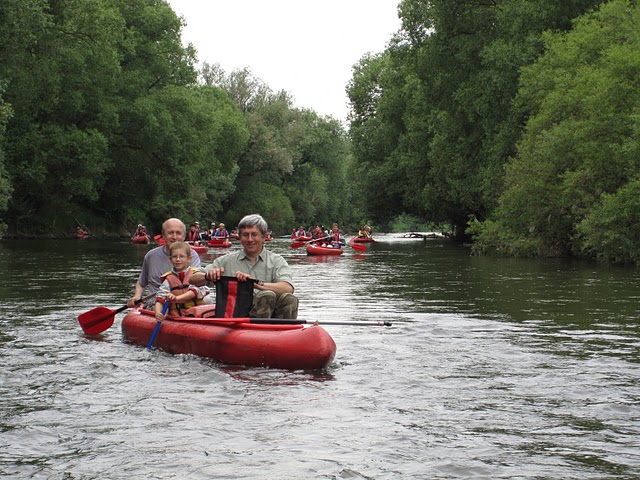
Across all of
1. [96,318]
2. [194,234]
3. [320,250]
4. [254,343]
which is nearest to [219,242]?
[194,234]

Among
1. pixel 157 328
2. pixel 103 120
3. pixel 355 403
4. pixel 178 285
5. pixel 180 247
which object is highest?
pixel 103 120

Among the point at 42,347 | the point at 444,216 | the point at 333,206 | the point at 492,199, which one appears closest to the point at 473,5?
the point at 492,199

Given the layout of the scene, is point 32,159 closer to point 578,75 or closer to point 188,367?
point 578,75

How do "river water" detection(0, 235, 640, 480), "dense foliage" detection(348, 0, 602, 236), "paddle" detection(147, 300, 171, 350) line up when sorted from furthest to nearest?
"dense foliage" detection(348, 0, 602, 236)
"paddle" detection(147, 300, 171, 350)
"river water" detection(0, 235, 640, 480)

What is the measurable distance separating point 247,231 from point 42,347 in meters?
2.90

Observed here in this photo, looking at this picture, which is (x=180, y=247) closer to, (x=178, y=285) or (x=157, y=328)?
(x=178, y=285)

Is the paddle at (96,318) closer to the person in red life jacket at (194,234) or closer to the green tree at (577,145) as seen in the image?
the green tree at (577,145)

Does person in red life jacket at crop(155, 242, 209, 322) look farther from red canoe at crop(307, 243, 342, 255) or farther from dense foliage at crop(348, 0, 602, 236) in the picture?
dense foliage at crop(348, 0, 602, 236)

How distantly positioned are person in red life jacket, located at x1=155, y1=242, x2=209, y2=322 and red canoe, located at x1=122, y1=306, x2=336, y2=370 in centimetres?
31

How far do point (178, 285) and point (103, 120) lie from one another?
3552 centimetres

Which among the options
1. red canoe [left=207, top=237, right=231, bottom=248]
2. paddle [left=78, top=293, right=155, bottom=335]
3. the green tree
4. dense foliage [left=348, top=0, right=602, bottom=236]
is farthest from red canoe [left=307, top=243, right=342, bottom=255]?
paddle [left=78, top=293, right=155, bottom=335]

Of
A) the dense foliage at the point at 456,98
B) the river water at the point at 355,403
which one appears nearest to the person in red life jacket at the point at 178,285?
the river water at the point at 355,403

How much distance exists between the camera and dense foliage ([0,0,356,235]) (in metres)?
34.3

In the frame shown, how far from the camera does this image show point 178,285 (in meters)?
10.6
